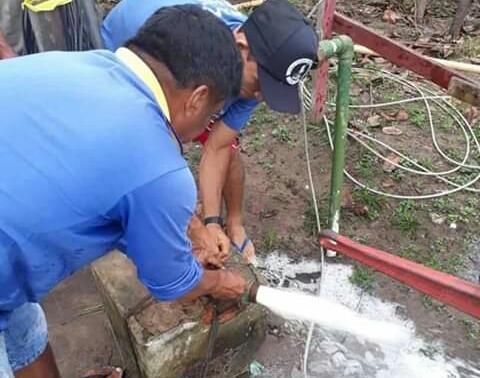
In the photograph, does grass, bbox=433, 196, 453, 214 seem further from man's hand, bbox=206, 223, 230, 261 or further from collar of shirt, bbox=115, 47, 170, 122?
collar of shirt, bbox=115, 47, 170, 122

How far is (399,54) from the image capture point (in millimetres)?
2965

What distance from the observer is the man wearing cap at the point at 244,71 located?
2316 mm

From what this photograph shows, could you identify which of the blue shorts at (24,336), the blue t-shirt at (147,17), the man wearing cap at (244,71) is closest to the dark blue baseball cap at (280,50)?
the man wearing cap at (244,71)

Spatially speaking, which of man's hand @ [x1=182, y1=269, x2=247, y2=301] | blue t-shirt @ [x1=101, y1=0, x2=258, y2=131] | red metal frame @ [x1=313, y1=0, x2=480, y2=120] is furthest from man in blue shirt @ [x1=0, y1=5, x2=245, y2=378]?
red metal frame @ [x1=313, y1=0, x2=480, y2=120]

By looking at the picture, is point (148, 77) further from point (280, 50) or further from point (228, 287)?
point (228, 287)

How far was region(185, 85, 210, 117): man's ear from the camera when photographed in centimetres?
154

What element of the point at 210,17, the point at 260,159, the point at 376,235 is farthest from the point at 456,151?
the point at 210,17

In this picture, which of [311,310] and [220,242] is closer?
[311,310]

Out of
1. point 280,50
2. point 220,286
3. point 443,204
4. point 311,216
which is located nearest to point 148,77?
point 280,50

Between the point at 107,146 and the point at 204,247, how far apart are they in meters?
1.19

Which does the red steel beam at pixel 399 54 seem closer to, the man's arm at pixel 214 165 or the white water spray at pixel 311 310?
the man's arm at pixel 214 165

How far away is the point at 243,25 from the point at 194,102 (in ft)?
3.21

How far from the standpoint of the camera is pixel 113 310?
8.82ft

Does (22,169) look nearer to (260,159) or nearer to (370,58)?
(260,159)
